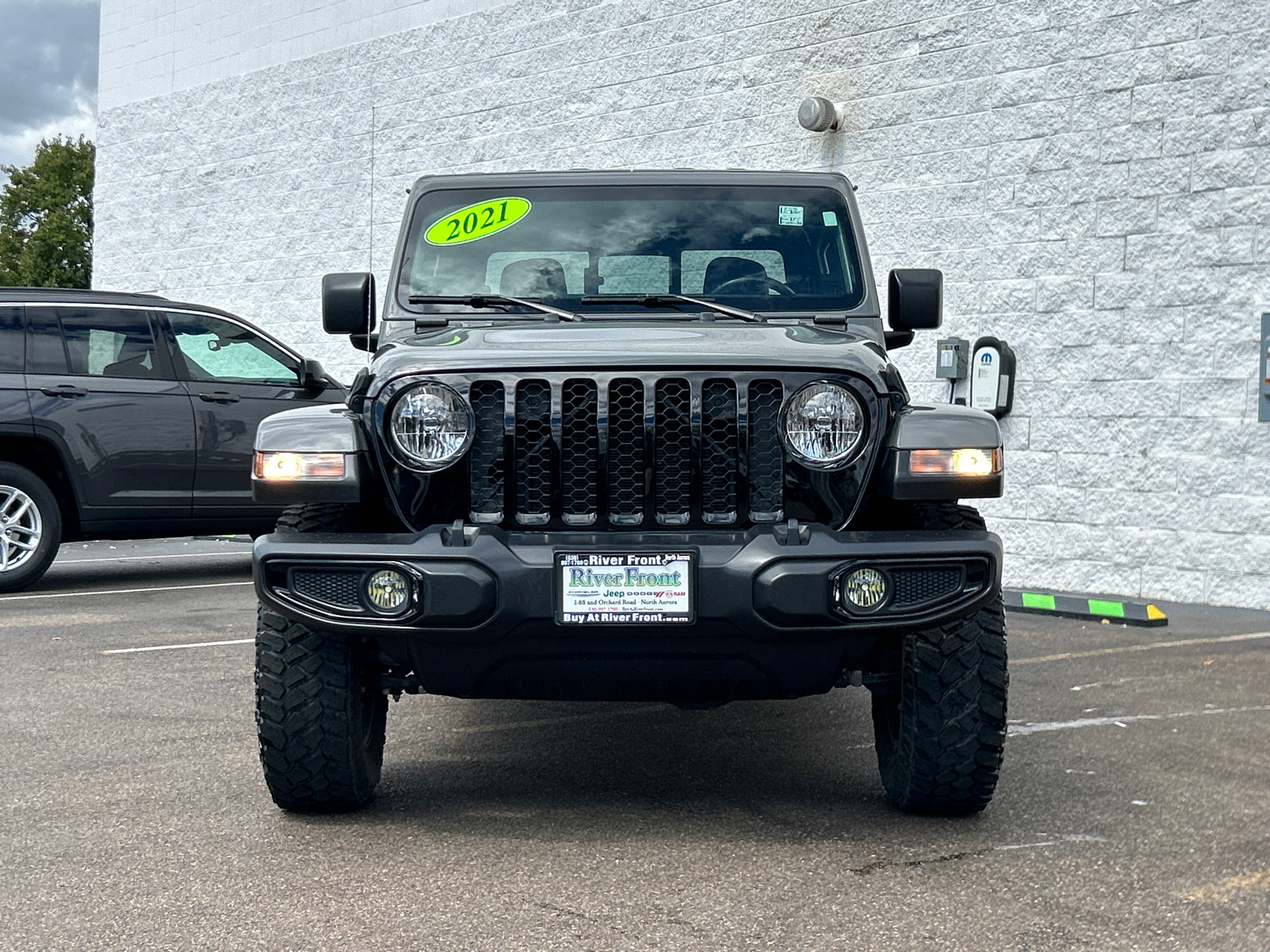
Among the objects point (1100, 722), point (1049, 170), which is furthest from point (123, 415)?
point (1100, 722)

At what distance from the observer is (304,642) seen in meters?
4.09

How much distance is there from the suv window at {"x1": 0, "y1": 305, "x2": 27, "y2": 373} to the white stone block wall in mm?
5101

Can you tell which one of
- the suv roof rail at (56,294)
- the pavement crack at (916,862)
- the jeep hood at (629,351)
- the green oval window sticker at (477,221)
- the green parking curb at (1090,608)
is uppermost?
the suv roof rail at (56,294)

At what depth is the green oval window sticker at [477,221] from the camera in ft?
17.5

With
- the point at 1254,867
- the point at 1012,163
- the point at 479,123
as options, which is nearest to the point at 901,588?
the point at 1254,867

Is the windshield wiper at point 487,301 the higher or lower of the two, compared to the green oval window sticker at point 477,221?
lower

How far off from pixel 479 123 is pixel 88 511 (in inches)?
231

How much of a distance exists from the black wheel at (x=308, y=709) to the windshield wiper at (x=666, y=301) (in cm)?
152

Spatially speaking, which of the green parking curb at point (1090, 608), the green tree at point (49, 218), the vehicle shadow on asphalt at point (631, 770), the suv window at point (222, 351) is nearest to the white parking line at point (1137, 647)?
the green parking curb at point (1090, 608)

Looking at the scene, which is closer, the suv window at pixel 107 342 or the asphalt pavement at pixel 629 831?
the asphalt pavement at pixel 629 831

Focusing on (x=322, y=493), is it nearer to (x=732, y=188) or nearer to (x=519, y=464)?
(x=519, y=464)

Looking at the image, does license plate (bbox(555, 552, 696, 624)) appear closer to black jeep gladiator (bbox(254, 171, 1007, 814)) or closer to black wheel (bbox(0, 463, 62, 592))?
black jeep gladiator (bbox(254, 171, 1007, 814))

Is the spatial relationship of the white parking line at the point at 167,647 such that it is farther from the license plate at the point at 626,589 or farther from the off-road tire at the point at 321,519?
the license plate at the point at 626,589

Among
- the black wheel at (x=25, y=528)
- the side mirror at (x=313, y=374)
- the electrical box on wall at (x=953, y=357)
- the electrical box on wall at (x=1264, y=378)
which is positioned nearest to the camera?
the electrical box on wall at (x=1264, y=378)
